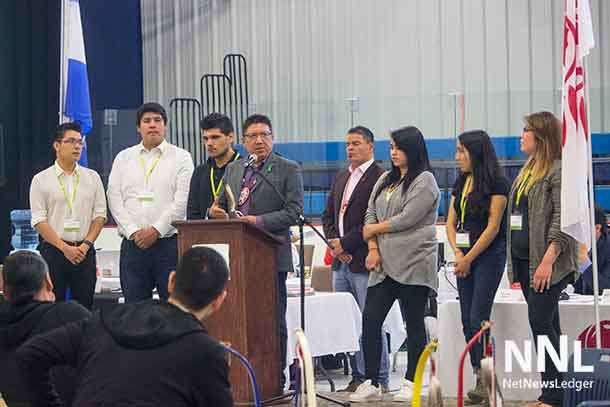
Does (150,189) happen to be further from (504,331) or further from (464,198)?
(504,331)

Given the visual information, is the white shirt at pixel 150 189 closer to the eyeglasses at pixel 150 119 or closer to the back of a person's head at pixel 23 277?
the eyeglasses at pixel 150 119

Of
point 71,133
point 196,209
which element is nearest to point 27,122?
point 71,133

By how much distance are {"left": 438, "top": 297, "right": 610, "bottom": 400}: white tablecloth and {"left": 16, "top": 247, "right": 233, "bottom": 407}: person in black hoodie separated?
2896 millimetres

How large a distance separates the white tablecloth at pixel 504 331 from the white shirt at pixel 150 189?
4.90 feet

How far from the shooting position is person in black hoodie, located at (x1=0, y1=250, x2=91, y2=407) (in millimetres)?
2934

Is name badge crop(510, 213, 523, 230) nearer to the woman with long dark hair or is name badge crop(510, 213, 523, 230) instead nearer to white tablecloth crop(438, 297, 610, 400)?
the woman with long dark hair

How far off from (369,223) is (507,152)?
199 inches

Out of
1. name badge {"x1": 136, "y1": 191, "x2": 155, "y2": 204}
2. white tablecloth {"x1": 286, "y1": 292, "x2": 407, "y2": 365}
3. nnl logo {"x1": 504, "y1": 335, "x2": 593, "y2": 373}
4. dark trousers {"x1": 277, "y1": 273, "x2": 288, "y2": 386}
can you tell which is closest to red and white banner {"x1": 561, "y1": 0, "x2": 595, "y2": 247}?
nnl logo {"x1": 504, "y1": 335, "x2": 593, "y2": 373}

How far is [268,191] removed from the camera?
16.0 ft

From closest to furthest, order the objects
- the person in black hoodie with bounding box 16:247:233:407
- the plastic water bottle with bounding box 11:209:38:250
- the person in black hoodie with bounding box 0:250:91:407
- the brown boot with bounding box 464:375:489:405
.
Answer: the person in black hoodie with bounding box 16:247:233:407 < the person in black hoodie with bounding box 0:250:91:407 < the brown boot with bounding box 464:375:489:405 < the plastic water bottle with bounding box 11:209:38:250

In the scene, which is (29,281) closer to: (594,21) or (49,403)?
(49,403)

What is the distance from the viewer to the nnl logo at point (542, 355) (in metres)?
3.38

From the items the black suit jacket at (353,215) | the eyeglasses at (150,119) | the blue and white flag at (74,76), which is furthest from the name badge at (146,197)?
the blue and white flag at (74,76)

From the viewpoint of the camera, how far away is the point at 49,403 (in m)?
2.62
